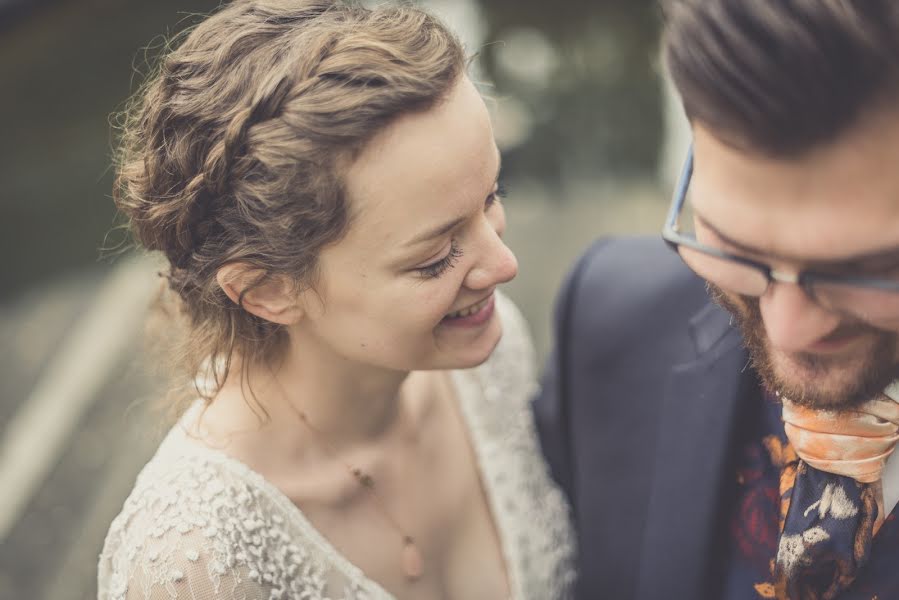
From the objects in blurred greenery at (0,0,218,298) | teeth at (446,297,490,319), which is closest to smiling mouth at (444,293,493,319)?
teeth at (446,297,490,319)

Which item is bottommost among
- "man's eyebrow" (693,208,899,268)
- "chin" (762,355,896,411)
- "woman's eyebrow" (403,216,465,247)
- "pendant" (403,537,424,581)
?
"pendant" (403,537,424,581)

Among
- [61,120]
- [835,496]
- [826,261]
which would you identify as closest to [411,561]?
[835,496]

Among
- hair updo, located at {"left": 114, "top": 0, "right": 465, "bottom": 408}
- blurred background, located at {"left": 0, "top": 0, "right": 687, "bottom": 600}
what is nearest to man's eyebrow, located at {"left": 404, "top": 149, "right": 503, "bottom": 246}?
hair updo, located at {"left": 114, "top": 0, "right": 465, "bottom": 408}

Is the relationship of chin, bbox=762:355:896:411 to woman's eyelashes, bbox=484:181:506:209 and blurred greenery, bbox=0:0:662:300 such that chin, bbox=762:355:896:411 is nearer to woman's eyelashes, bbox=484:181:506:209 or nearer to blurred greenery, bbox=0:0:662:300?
woman's eyelashes, bbox=484:181:506:209

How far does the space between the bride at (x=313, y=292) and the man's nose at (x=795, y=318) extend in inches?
25.2

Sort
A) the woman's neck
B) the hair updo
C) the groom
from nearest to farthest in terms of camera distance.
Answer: the groom
the hair updo
the woman's neck

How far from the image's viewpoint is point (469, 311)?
6.80 feet

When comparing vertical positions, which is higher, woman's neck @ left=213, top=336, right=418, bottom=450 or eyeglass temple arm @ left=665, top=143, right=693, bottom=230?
eyeglass temple arm @ left=665, top=143, right=693, bottom=230

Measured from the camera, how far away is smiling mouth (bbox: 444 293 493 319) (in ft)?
6.73

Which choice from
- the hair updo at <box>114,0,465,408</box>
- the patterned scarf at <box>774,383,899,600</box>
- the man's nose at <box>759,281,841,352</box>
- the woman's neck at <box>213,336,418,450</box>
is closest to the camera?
the man's nose at <box>759,281,841,352</box>

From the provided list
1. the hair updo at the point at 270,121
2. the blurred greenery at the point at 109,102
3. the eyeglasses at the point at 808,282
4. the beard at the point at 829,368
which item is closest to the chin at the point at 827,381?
the beard at the point at 829,368

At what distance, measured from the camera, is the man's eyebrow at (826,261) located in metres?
1.34

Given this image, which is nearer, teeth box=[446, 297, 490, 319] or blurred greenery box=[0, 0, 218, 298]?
teeth box=[446, 297, 490, 319]

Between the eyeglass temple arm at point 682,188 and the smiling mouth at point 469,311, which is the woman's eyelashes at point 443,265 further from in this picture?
the eyeglass temple arm at point 682,188
